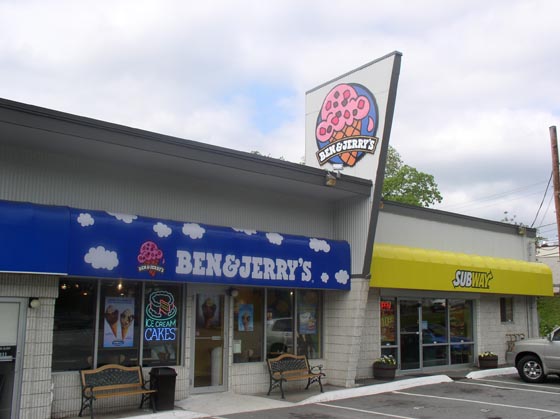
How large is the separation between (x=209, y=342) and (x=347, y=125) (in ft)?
21.3

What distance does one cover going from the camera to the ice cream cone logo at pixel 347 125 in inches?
588

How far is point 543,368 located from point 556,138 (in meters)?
9.50

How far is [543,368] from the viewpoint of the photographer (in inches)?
639

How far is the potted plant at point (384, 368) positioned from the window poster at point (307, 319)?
2.13m

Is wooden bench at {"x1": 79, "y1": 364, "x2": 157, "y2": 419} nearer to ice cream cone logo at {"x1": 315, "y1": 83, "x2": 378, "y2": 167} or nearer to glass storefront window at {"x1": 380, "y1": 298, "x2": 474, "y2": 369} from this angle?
ice cream cone logo at {"x1": 315, "y1": 83, "x2": 378, "y2": 167}

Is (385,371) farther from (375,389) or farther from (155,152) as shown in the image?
(155,152)

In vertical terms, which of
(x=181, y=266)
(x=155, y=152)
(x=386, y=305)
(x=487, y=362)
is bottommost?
(x=487, y=362)

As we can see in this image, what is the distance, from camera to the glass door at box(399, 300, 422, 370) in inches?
692

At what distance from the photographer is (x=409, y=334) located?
701 inches

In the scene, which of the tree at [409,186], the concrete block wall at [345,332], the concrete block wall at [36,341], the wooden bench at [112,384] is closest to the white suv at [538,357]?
the concrete block wall at [345,332]

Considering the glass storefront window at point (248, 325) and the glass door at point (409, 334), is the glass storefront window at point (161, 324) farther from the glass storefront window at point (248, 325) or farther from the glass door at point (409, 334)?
the glass door at point (409, 334)

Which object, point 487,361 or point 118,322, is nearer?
point 118,322

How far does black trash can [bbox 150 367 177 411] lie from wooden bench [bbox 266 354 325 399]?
263cm

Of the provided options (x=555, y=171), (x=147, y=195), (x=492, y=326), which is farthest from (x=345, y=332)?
(x=555, y=171)
